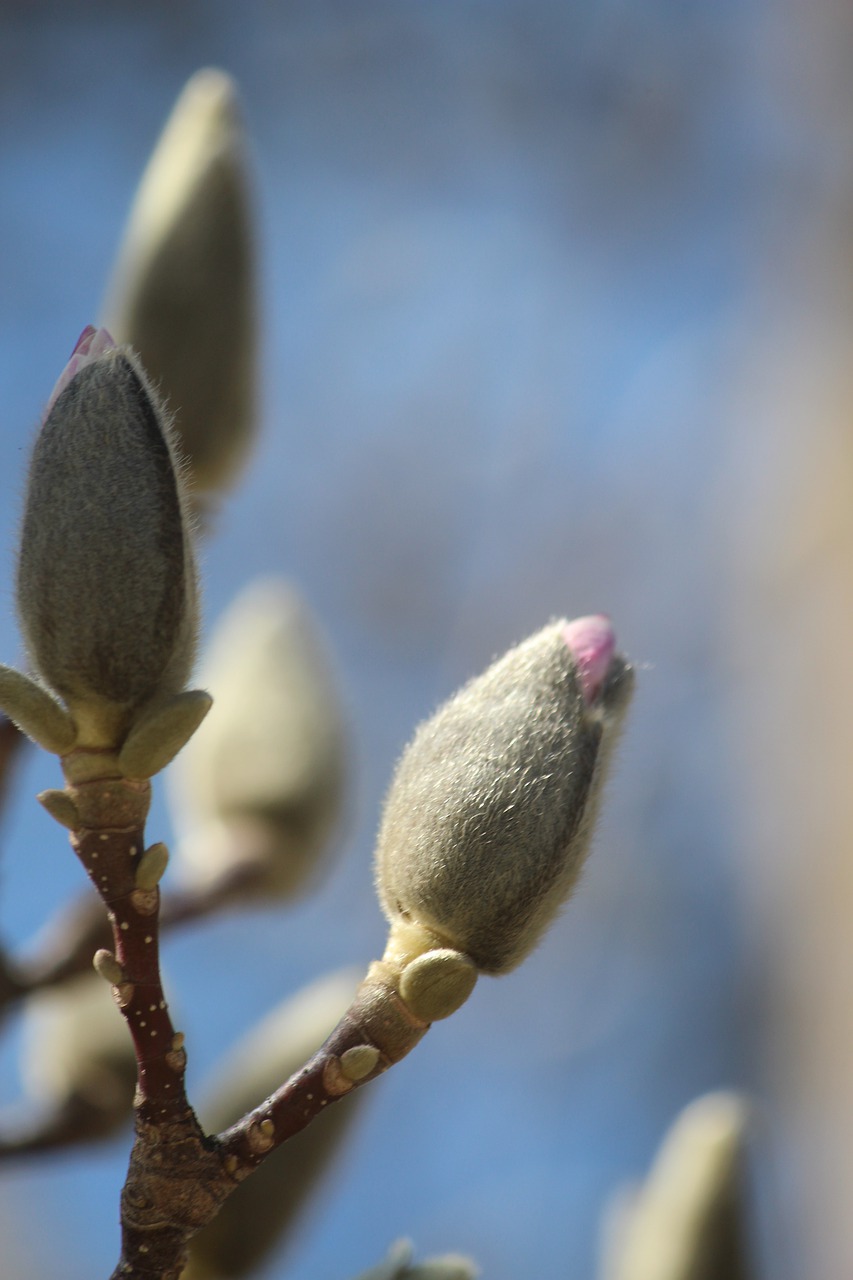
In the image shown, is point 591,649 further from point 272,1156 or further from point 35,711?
point 272,1156

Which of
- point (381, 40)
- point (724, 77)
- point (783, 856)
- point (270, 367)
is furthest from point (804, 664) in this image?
point (270, 367)

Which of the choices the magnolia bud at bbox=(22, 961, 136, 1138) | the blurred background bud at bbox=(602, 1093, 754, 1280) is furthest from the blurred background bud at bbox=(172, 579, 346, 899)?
the blurred background bud at bbox=(602, 1093, 754, 1280)

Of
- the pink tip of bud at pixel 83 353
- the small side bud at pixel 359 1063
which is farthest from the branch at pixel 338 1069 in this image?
the pink tip of bud at pixel 83 353

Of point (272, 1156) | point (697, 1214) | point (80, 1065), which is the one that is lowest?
point (697, 1214)

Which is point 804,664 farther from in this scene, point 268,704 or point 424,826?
point 424,826

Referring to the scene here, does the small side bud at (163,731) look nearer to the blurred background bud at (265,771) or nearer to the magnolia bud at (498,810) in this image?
the magnolia bud at (498,810)

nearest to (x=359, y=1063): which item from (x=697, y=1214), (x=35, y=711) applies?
(x=35, y=711)

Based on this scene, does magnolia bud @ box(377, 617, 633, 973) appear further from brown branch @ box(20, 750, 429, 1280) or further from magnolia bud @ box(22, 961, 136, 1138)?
magnolia bud @ box(22, 961, 136, 1138)
